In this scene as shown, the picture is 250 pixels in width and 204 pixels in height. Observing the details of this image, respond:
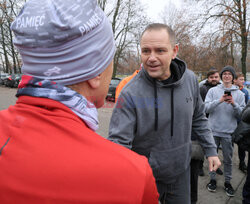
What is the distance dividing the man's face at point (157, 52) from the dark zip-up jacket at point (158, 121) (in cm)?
10

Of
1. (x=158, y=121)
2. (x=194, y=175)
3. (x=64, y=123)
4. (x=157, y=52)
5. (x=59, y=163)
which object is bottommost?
(x=194, y=175)

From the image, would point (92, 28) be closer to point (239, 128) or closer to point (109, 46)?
point (109, 46)

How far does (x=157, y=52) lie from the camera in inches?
73.2

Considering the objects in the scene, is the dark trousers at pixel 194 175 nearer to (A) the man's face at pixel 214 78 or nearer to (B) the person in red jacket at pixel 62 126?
(B) the person in red jacket at pixel 62 126

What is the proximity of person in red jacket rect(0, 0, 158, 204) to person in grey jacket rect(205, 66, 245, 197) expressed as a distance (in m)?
3.05

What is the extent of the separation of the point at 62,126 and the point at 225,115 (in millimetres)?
3486

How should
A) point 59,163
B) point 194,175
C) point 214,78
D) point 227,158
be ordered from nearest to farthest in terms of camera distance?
point 59,163 < point 194,175 < point 227,158 < point 214,78

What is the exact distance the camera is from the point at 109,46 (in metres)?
0.82

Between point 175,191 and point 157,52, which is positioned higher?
point 157,52

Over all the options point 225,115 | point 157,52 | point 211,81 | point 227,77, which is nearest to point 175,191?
point 157,52

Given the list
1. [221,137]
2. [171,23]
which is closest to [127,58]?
[171,23]

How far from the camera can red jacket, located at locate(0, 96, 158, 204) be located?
54 centimetres

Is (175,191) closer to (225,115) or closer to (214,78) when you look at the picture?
(225,115)

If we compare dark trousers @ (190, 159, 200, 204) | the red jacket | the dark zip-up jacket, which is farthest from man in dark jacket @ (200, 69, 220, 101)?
the red jacket
